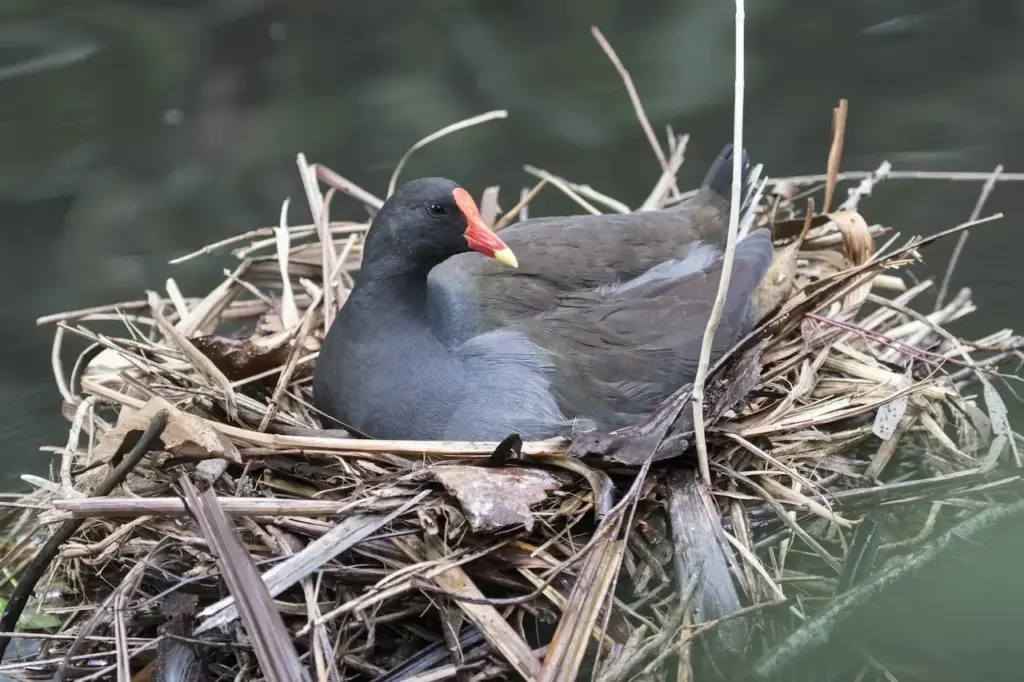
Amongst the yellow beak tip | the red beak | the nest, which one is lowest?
the nest

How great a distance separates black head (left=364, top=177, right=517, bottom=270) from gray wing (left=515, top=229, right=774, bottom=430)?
6.4 inches

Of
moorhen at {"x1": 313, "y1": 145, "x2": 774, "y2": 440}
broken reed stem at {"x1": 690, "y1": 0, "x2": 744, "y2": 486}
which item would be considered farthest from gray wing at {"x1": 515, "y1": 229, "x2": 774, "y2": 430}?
broken reed stem at {"x1": 690, "y1": 0, "x2": 744, "y2": 486}

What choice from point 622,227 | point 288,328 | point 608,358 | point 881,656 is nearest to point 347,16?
point 288,328

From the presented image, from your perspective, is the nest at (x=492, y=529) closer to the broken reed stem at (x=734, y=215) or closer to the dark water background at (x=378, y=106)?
the broken reed stem at (x=734, y=215)

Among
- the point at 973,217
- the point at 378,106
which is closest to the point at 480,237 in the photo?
the point at 973,217

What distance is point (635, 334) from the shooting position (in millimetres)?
1640

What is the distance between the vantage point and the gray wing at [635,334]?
1.59m

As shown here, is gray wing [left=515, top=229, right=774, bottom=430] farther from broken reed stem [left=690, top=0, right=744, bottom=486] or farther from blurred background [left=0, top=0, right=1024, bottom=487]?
blurred background [left=0, top=0, right=1024, bottom=487]

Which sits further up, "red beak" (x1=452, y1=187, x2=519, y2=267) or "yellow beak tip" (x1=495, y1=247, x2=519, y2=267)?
"red beak" (x1=452, y1=187, x2=519, y2=267)

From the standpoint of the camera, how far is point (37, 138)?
8.02ft

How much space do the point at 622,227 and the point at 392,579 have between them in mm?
904

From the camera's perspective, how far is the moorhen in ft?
5.21

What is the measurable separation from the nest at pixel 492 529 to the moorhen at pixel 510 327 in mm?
128

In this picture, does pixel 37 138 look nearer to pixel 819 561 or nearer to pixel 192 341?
pixel 192 341
